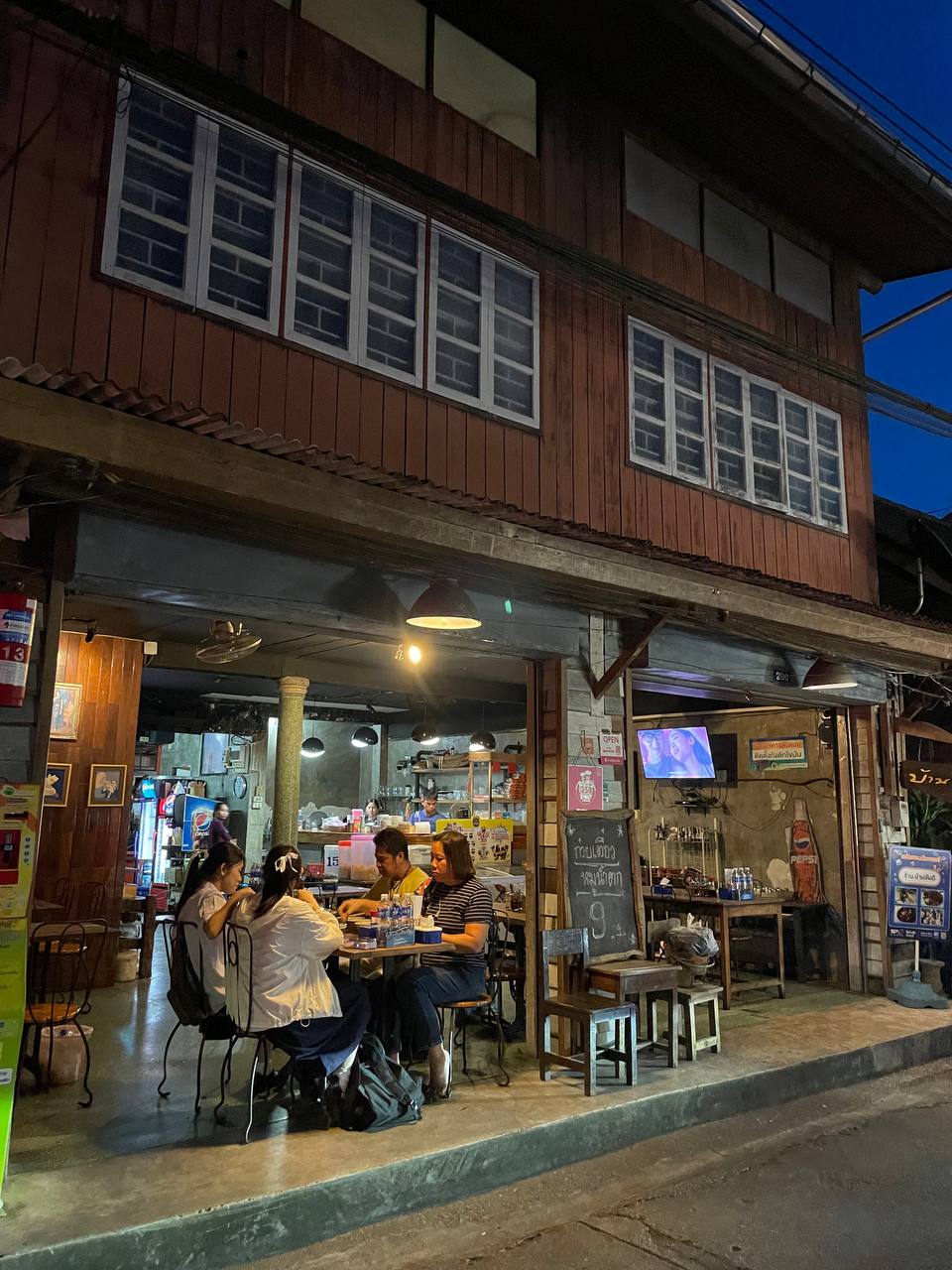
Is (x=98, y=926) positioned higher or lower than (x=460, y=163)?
lower

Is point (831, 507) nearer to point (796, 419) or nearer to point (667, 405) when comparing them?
point (796, 419)

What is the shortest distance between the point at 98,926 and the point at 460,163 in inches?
264

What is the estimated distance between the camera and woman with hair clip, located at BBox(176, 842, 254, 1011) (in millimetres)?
5578

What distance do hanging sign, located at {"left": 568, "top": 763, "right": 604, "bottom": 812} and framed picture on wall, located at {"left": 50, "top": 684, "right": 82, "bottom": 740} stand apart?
4.99 metres

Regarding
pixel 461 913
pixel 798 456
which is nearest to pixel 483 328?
pixel 798 456

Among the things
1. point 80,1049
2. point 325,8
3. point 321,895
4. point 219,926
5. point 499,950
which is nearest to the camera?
point 219,926

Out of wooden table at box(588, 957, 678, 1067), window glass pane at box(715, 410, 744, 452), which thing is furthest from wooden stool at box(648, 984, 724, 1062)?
window glass pane at box(715, 410, 744, 452)

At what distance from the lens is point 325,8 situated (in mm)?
6770

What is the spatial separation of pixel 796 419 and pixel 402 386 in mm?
5209

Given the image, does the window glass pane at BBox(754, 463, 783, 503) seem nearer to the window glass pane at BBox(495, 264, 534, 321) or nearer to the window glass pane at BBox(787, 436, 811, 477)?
the window glass pane at BBox(787, 436, 811, 477)

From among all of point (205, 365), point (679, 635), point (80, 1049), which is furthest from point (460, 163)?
point (80, 1049)

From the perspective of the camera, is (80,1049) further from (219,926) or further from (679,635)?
(679,635)

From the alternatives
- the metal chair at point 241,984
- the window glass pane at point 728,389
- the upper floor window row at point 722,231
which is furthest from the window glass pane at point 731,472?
the metal chair at point 241,984

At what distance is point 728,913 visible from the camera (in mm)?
9000
